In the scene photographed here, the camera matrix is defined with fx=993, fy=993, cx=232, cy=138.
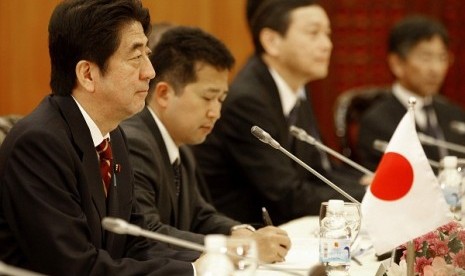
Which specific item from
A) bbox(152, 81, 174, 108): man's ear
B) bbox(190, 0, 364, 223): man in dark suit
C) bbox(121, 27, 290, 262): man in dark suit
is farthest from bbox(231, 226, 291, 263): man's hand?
bbox(190, 0, 364, 223): man in dark suit

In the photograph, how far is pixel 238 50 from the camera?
555 cm

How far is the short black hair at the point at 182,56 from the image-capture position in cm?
307

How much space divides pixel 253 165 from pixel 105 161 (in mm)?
1400

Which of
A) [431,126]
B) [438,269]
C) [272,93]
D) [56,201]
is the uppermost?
[431,126]

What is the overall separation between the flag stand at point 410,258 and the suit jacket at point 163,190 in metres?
0.64

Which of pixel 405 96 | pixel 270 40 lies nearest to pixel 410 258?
pixel 270 40

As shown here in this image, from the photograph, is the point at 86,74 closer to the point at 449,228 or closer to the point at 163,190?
the point at 163,190

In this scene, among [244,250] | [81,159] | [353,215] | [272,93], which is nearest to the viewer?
[244,250]

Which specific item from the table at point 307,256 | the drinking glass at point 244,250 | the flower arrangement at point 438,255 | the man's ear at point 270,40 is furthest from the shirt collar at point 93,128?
the man's ear at point 270,40

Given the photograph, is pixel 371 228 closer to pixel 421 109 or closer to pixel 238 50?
pixel 421 109

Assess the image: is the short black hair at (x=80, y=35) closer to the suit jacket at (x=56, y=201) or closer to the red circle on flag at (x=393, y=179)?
the suit jacket at (x=56, y=201)

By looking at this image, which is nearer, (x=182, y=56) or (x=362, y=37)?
(x=182, y=56)

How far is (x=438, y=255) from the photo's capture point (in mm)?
2258

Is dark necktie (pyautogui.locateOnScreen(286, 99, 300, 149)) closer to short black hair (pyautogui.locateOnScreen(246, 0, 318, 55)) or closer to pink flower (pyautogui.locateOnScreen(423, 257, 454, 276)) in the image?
short black hair (pyautogui.locateOnScreen(246, 0, 318, 55))
